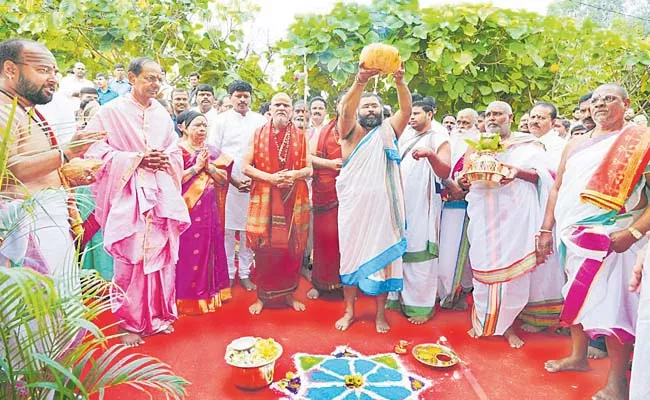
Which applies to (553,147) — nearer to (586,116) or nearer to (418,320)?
(586,116)

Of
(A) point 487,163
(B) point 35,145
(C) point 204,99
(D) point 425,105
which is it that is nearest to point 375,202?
(A) point 487,163

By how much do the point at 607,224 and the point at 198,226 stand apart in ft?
11.1

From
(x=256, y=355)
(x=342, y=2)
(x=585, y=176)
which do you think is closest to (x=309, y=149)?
(x=256, y=355)

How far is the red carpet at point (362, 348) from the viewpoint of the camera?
11.0ft

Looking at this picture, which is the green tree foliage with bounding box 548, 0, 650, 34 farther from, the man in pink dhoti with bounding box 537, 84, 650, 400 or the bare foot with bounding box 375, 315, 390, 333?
the bare foot with bounding box 375, 315, 390, 333

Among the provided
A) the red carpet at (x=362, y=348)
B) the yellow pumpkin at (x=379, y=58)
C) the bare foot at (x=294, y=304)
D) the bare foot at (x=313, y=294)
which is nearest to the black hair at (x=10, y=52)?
the red carpet at (x=362, y=348)

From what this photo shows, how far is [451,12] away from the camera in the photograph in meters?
7.16

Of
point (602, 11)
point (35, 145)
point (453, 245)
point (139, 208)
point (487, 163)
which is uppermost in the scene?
point (602, 11)

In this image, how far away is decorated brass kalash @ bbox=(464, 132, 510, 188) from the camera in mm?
3891

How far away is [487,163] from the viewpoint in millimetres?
3898

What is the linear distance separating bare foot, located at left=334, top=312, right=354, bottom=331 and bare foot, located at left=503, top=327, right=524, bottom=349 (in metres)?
1.38

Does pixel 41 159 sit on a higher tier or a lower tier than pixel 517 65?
lower

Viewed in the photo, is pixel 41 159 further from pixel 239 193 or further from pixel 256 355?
pixel 239 193

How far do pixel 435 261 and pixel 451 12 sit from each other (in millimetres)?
4291
